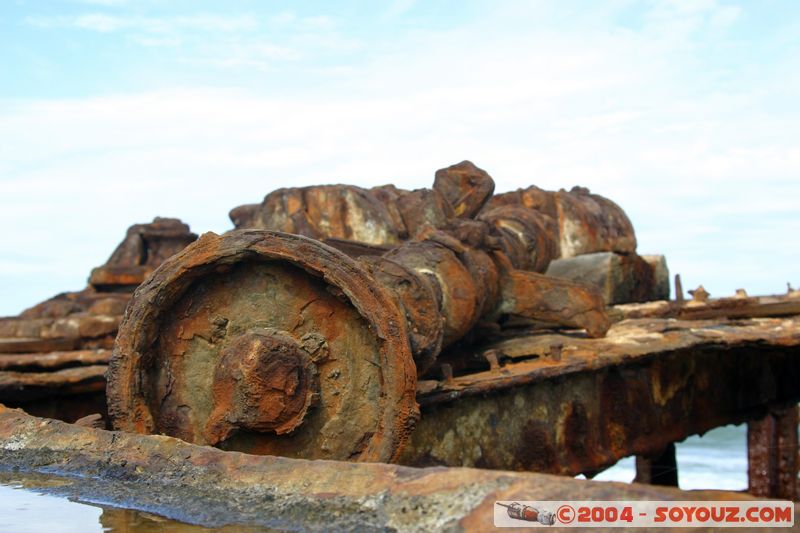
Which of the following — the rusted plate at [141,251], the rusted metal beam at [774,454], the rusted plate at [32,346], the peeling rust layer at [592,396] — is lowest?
the rusted metal beam at [774,454]

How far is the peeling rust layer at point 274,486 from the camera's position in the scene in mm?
2357

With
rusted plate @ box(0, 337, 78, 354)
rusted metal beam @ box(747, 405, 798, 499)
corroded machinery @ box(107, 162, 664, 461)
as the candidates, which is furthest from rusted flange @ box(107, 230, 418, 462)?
rusted metal beam @ box(747, 405, 798, 499)

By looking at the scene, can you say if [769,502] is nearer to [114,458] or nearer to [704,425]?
[114,458]

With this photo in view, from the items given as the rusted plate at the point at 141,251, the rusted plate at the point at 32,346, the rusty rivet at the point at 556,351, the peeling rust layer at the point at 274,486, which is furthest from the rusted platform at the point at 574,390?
the rusted plate at the point at 141,251

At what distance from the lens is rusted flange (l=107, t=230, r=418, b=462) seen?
4113 millimetres

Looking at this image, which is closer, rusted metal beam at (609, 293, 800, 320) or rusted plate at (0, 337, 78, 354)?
rusted plate at (0, 337, 78, 354)

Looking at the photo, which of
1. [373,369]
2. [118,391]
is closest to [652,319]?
[373,369]

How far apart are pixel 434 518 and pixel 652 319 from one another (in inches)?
233

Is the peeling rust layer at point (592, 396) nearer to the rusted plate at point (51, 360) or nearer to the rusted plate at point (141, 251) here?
the rusted plate at point (51, 360)

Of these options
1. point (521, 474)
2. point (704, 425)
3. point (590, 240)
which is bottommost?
point (704, 425)

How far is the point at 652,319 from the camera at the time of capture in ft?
26.2

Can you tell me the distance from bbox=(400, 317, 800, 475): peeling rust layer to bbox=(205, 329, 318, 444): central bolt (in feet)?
2.74

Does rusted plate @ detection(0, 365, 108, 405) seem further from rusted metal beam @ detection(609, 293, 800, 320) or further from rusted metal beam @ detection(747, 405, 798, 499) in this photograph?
rusted metal beam @ detection(747, 405, 798, 499)

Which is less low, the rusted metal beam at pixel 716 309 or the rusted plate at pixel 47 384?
the rusted metal beam at pixel 716 309
